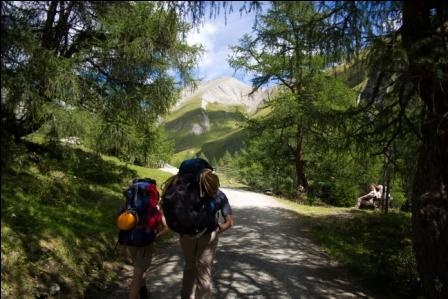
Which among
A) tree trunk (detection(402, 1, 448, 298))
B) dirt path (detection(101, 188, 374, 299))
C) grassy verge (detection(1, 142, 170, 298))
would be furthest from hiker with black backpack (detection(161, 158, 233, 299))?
tree trunk (detection(402, 1, 448, 298))

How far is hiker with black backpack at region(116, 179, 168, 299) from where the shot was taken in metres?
5.08

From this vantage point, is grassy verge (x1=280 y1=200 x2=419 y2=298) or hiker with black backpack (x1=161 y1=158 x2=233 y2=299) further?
grassy verge (x1=280 y1=200 x2=419 y2=298)

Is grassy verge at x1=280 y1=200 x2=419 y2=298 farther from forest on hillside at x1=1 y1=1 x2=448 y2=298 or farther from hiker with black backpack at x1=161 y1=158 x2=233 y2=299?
hiker with black backpack at x1=161 y1=158 x2=233 y2=299

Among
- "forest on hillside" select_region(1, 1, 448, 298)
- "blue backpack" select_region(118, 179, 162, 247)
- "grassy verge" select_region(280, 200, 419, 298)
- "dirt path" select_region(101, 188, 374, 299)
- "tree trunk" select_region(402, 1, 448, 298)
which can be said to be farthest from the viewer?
"grassy verge" select_region(280, 200, 419, 298)

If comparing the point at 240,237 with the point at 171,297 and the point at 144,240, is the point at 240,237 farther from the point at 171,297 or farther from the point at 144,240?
the point at 144,240

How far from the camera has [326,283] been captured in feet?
23.9

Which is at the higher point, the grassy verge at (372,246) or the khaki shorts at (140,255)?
the khaki shorts at (140,255)

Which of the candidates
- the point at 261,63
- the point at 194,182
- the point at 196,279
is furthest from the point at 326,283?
the point at 261,63

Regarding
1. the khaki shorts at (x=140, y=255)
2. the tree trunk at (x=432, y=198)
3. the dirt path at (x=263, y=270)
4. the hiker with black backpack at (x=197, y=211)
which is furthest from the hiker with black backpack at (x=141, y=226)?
the tree trunk at (x=432, y=198)

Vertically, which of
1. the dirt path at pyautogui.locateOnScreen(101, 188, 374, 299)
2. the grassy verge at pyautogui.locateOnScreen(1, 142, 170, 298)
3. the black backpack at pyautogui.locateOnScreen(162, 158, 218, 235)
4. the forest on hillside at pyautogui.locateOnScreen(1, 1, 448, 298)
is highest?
the forest on hillside at pyautogui.locateOnScreen(1, 1, 448, 298)

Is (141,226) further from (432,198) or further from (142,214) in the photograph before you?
(432,198)

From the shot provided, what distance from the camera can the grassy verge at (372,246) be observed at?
7.49 metres

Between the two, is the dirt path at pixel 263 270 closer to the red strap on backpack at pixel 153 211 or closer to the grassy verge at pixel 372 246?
the grassy verge at pixel 372 246

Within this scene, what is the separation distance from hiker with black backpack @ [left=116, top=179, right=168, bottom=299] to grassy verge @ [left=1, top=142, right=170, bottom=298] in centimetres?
116
